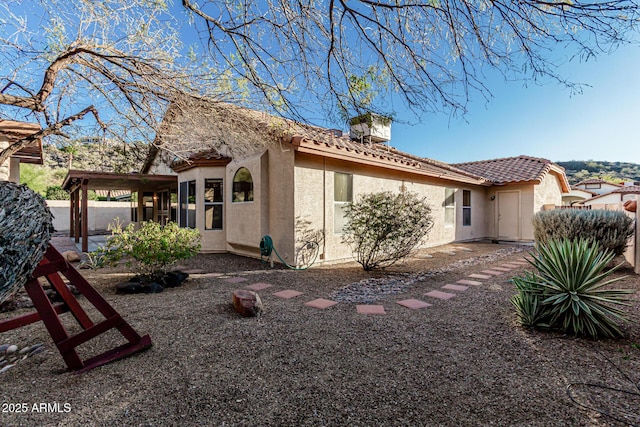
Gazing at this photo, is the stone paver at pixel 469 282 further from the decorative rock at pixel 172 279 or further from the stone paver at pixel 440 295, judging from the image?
the decorative rock at pixel 172 279

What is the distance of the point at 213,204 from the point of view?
1029 centimetres

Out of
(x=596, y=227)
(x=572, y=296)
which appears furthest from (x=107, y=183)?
(x=596, y=227)

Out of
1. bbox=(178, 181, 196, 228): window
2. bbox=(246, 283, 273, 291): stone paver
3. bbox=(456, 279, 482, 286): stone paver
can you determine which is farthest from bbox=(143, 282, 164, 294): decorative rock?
bbox=(456, 279, 482, 286): stone paver

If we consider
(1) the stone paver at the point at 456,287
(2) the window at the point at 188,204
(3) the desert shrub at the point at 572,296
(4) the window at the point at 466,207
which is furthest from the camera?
(4) the window at the point at 466,207

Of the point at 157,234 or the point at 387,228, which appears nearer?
the point at 157,234

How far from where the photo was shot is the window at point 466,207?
556 inches

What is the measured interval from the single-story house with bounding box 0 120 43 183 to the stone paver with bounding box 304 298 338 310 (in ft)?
17.2

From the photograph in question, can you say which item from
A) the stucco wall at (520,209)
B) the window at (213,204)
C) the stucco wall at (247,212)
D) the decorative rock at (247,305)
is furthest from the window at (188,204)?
the stucco wall at (520,209)

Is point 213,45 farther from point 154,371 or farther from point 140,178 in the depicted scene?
point 140,178

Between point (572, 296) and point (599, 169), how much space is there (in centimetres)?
7254

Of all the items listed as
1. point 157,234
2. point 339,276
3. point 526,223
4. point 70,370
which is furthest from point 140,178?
point 526,223

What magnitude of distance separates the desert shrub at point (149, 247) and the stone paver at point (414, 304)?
4263mm

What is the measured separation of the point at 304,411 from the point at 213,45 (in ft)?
14.5

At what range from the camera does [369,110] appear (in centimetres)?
402
